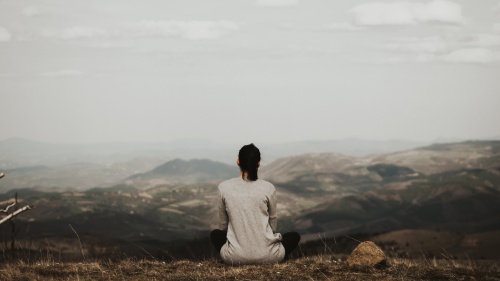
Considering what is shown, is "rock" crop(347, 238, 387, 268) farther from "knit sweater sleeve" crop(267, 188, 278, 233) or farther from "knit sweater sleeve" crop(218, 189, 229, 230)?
"knit sweater sleeve" crop(218, 189, 229, 230)

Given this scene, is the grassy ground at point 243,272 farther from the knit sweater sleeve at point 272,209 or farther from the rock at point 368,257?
the knit sweater sleeve at point 272,209

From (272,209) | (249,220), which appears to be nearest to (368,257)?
(272,209)

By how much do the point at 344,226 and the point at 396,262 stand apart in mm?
180255

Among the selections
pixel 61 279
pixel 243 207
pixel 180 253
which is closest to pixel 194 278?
pixel 243 207

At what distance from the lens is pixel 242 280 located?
1098cm

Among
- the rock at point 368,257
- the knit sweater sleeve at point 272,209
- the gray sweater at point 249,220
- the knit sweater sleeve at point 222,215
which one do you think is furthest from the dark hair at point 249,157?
the rock at point 368,257

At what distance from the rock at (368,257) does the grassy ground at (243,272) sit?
20 centimetres

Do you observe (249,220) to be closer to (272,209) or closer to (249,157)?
(272,209)

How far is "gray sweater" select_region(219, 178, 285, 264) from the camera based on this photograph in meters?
11.2

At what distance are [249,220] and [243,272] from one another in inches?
45.0

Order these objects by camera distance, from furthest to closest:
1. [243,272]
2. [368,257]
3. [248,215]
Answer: [368,257] → [243,272] → [248,215]

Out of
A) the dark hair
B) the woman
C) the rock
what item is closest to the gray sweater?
the woman

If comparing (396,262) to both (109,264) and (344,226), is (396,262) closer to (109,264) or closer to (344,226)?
(109,264)

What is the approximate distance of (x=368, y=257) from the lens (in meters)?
12.5
